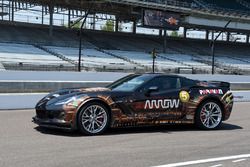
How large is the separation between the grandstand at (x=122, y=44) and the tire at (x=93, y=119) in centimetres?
2521

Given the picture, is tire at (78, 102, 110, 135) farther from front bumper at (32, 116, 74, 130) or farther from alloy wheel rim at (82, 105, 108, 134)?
front bumper at (32, 116, 74, 130)

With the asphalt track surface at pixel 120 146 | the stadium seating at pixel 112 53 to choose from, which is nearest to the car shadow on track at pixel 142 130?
the asphalt track surface at pixel 120 146

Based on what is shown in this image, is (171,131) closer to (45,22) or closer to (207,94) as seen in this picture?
(207,94)

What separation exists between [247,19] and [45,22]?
25.9 metres

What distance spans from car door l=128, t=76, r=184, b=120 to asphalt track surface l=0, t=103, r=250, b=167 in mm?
415

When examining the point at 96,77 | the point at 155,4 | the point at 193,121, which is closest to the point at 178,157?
the point at 193,121

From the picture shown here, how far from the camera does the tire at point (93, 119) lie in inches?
362

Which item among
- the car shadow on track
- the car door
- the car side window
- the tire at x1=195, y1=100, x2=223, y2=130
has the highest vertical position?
the car side window

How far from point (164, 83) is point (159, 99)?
0.51 meters

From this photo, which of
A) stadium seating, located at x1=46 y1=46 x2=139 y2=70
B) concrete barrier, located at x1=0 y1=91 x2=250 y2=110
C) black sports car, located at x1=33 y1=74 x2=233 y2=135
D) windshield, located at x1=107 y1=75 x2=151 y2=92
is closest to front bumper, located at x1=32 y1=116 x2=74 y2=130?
black sports car, located at x1=33 y1=74 x2=233 y2=135

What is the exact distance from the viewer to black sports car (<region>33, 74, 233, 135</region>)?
360 inches

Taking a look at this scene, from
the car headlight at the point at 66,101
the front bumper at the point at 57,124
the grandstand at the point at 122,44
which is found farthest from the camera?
the grandstand at the point at 122,44

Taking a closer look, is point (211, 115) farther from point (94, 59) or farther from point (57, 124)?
point (94, 59)

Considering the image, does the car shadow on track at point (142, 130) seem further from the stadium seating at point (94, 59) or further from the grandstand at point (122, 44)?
the stadium seating at point (94, 59)
